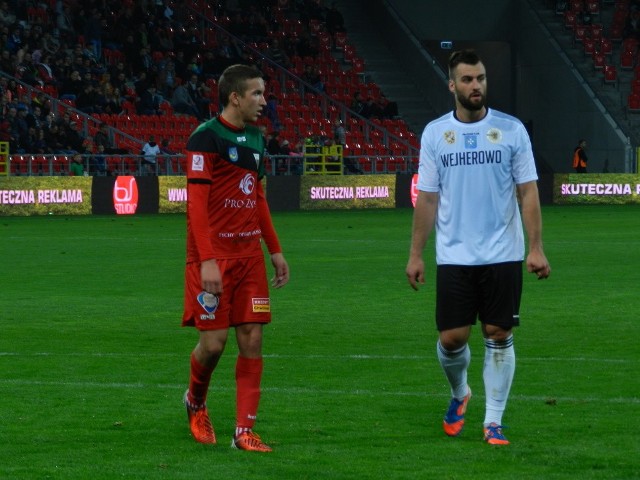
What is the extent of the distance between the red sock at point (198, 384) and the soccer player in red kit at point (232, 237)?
0.04 m

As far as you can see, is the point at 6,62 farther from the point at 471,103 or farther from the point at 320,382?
the point at 471,103

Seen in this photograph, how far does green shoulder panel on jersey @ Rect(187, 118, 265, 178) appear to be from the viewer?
7.14 metres

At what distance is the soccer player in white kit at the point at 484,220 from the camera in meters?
7.21

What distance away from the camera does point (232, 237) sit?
286 inches

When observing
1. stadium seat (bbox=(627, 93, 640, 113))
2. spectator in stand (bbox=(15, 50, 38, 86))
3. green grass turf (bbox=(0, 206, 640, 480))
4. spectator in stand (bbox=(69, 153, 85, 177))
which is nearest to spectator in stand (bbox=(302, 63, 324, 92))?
stadium seat (bbox=(627, 93, 640, 113))

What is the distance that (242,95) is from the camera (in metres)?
7.14

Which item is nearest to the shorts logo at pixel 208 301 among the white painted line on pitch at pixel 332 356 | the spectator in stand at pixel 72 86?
the white painted line on pitch at pixel 332 356

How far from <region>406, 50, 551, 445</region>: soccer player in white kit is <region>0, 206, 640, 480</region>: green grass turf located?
0.50 metres

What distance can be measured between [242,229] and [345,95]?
4056 centimetres

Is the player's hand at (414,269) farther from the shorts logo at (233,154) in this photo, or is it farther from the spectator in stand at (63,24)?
the spectator in stand at (63,24)

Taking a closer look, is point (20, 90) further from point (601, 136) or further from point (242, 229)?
point (242, 229)

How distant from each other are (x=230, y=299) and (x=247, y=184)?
58 centimetres

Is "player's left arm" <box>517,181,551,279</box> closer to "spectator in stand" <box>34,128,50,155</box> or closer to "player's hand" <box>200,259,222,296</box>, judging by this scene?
"player's hand" <box>200,259,222,296</box>

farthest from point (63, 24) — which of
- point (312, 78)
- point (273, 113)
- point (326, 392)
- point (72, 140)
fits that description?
point (326, 392)
